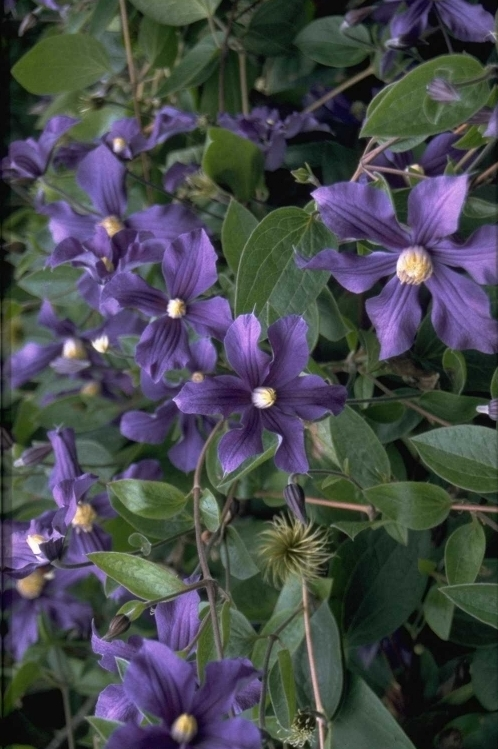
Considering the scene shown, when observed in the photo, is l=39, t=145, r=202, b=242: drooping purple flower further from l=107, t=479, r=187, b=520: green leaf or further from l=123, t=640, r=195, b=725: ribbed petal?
l=123, t=640, r=195, b=725: ribbed petal

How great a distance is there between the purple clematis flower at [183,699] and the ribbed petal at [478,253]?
0.92ft

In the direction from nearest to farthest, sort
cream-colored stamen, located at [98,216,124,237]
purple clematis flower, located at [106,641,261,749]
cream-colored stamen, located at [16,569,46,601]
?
purple clematis flower, located at [106,641,261,749] → cream-colored stamen, located at [98,216,124,237] → cream-colored stamen, located at [16,569,46,601]

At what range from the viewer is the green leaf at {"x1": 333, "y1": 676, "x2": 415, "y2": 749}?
602 mm

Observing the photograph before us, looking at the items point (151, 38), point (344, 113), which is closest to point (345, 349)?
point (344, 113)

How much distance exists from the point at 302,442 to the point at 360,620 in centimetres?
23

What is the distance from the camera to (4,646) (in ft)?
2.92

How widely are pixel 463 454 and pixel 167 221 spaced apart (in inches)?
12.4

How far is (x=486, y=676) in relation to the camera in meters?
0.67

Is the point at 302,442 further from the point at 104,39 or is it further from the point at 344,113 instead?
the point at 104,39

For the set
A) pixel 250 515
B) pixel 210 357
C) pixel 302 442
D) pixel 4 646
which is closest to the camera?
pixel 302 442

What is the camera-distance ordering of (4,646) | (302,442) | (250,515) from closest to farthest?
(302,442) < (250,515) < (4,646)

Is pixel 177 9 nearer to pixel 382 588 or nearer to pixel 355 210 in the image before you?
pixel 355 210

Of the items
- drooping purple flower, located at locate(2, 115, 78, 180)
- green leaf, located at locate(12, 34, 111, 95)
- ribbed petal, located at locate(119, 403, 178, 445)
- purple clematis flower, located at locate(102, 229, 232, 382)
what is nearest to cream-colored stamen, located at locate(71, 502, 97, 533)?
ribbed petal, located at locate(119, 403, 178, 445)

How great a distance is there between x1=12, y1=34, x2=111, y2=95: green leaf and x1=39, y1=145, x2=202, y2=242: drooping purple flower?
143 millimetres
